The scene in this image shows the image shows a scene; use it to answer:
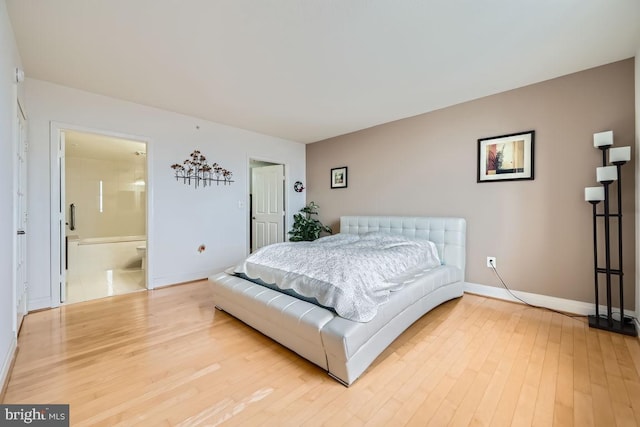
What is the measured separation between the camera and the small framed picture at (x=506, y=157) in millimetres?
2965

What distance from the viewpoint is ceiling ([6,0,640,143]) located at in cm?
182

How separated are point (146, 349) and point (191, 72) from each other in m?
2.50

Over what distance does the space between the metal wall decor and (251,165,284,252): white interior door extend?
117 cm

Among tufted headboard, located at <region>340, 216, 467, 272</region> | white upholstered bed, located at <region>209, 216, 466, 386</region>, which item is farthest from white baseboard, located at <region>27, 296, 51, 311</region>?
tufted headboard, located at <region>340, 216, 467, 272</region>

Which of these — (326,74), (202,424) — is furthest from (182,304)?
(326,74)

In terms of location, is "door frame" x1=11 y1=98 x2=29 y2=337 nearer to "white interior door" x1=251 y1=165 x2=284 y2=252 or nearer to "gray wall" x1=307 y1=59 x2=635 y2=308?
"white interior door" x1=251 y1=165 x2=284 y2=252


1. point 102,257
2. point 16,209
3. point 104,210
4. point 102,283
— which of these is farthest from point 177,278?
point 104,210

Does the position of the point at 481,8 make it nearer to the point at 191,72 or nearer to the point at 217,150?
the point at 191,72

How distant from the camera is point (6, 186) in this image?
174 cm

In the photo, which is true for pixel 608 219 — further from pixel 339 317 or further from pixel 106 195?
pixel 106 195

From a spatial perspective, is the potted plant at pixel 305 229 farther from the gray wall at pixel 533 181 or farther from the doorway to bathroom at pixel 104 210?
the doorway to bathroom at pixel 104 210

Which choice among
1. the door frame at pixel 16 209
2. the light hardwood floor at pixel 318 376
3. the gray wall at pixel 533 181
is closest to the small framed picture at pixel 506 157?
the gray wall at pixel 533 181

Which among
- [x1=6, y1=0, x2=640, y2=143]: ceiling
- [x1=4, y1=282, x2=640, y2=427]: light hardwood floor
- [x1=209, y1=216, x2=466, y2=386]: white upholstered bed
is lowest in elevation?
[x1=4, y1=282, x2=640, y2=427]: light hardwood floor

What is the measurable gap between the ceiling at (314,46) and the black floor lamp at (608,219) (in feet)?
2.86
